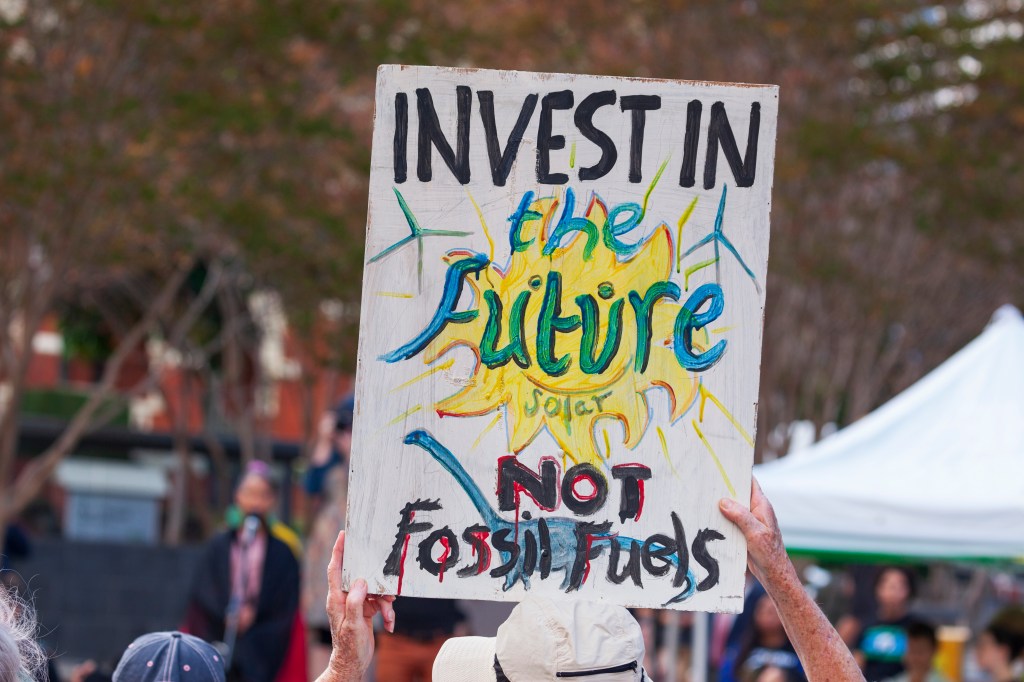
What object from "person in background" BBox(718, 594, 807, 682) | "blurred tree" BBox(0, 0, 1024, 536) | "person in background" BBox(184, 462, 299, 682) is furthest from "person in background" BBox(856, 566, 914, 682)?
→ "blurred tree" BBox(0, 0, 1024, 536)

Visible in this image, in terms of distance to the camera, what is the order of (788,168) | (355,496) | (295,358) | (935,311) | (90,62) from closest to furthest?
1. (355,496)
2. (90,62)
3. (788,168)
4. (935,311)
5. (295,358)

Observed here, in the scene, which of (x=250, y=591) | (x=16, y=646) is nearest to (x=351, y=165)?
(x=250, y=591)

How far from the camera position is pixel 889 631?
7.97 meters

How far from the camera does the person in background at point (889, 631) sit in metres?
7.91

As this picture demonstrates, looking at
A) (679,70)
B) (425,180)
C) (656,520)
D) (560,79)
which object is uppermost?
(679,70)

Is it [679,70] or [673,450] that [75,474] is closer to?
[679,70]

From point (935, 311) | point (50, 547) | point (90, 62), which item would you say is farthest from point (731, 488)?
point (50, 547)

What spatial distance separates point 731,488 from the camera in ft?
9.98

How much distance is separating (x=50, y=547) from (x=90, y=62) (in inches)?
337

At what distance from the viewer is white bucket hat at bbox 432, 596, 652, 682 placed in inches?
107

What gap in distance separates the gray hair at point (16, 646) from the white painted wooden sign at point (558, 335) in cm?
60

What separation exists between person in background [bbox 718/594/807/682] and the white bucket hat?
13.6ft

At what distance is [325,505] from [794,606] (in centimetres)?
534

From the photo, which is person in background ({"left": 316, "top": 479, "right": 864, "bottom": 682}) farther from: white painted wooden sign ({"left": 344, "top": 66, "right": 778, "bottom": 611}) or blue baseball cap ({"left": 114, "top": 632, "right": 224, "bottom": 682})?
blue baseball cap ({"left": 114, "top": 632, "right": 224, "bottom": 682})
